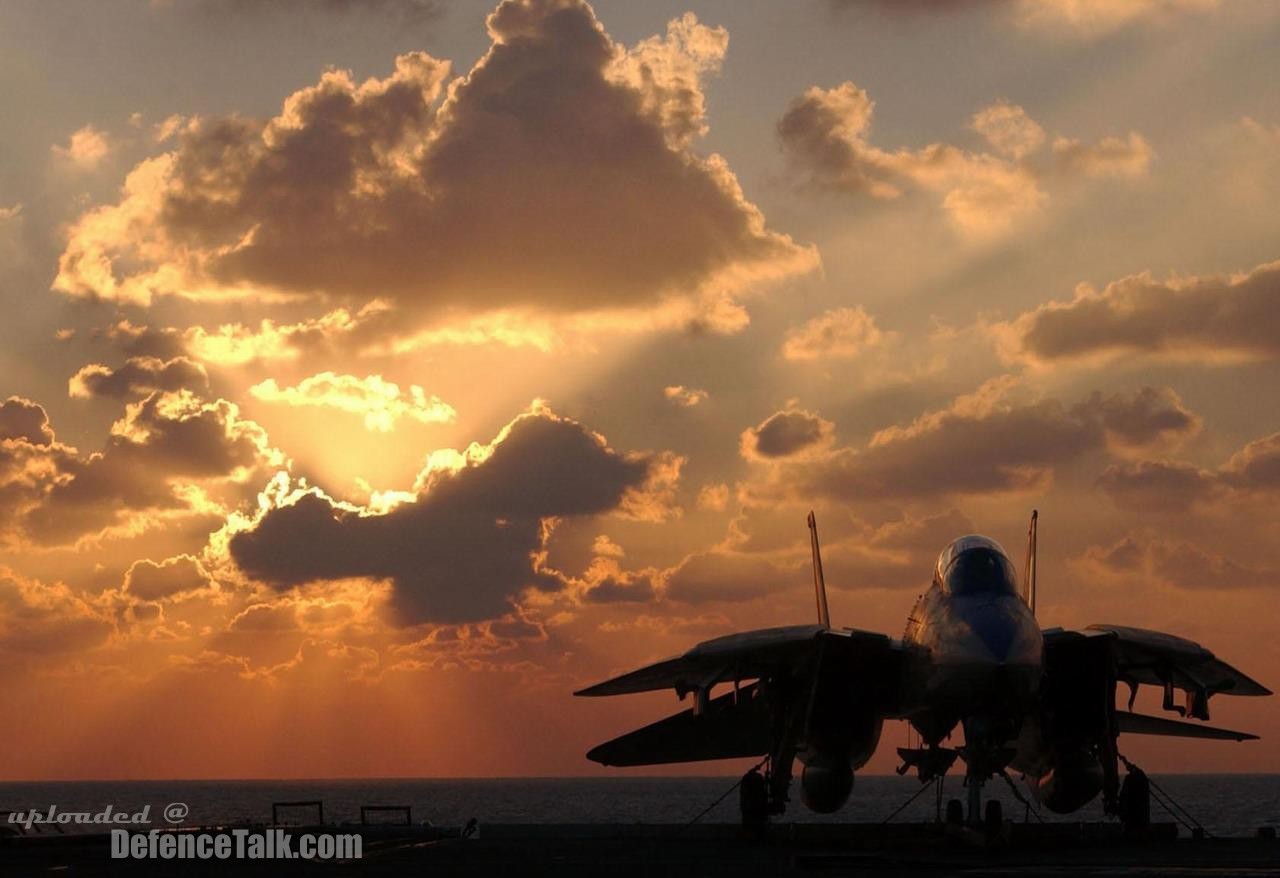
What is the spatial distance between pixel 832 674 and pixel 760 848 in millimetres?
3757

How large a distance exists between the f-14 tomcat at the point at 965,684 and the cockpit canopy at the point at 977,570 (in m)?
0.02

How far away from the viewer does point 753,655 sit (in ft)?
101

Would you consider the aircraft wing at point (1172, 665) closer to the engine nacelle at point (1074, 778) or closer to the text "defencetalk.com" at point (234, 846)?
the engine nacelle at point (1074, 778)

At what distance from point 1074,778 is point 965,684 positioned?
21.5ft

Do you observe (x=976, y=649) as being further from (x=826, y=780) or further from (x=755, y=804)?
(x=755, y=804)

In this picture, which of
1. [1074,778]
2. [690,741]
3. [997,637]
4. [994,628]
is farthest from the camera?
[690,741]

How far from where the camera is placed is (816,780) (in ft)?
104

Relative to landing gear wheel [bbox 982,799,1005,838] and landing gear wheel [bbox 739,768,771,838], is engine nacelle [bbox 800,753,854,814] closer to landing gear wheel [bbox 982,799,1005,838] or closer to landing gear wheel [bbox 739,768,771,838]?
landing gear wheel [bbox 739,768,771,838]

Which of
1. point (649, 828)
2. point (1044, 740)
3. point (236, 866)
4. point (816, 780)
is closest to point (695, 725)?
point (649, 828)

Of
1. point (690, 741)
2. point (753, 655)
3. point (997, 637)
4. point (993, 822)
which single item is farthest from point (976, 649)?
point (690, 741)

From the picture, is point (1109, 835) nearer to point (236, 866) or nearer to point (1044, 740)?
point (1044, 740)

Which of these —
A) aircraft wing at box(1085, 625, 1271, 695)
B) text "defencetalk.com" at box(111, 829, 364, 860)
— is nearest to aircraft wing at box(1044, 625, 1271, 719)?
aircraft wing at box(1085, 625, 1271, 695)

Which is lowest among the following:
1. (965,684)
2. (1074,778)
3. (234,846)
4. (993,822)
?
(234,846)

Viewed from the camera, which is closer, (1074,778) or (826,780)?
(1074,778)
